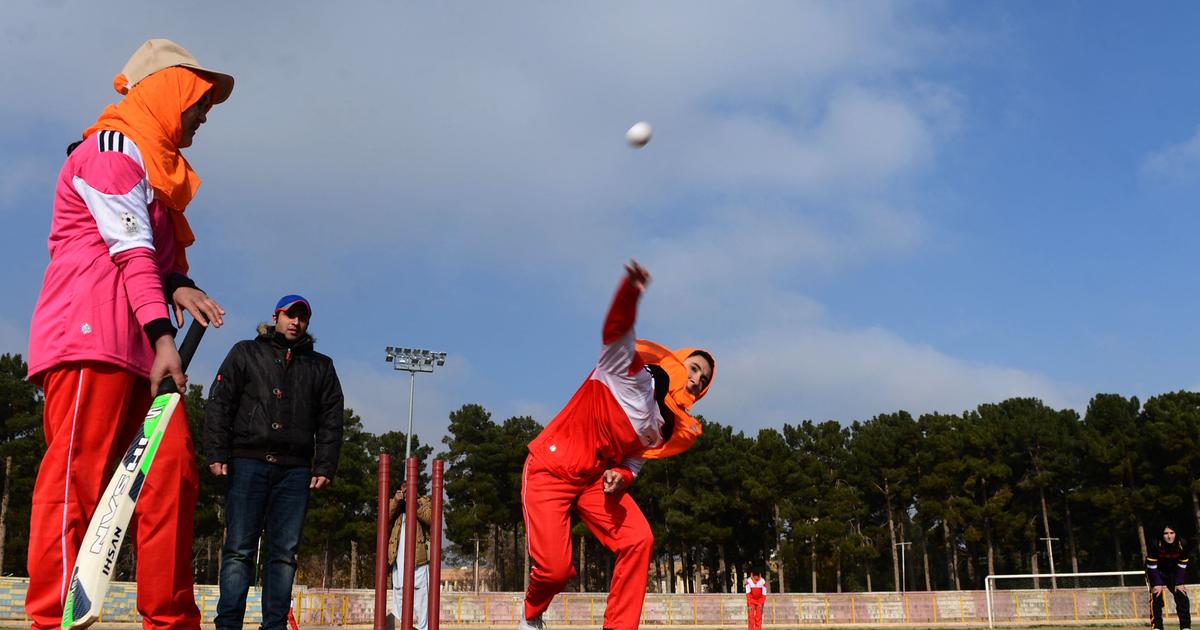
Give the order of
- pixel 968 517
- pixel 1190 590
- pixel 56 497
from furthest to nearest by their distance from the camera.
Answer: pixel 968 517, pixel 1190 590, pixel 56 497

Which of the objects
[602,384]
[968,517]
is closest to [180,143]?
[602,384]

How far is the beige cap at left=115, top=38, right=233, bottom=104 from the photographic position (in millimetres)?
3977

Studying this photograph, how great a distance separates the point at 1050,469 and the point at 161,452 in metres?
74.3

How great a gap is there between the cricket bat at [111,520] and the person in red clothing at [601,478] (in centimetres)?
299

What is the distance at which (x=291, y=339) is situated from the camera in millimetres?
5891

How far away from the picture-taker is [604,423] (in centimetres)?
625

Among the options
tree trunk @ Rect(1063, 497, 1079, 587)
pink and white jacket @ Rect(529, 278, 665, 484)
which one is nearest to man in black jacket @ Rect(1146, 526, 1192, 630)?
pink and white jacket @ Rect(529, 278, 665, 484)

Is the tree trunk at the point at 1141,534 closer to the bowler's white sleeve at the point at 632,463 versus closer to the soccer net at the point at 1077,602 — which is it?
the soccer net at the point at 1077,602

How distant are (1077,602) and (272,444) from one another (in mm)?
39275

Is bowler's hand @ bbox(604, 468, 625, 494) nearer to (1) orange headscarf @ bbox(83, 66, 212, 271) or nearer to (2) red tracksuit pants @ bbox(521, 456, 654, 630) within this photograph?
(2) red tracksuit pants @ bbox(521, 456, 654, 630)

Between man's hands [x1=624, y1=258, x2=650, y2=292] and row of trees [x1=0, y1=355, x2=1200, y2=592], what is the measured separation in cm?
5778

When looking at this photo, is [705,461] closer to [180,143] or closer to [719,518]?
[719,518]

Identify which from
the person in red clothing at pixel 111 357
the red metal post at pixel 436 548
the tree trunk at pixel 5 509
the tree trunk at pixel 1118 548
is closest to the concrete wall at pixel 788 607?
the red metal post at pixel 436 548

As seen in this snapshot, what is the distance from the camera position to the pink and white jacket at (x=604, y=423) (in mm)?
6109
